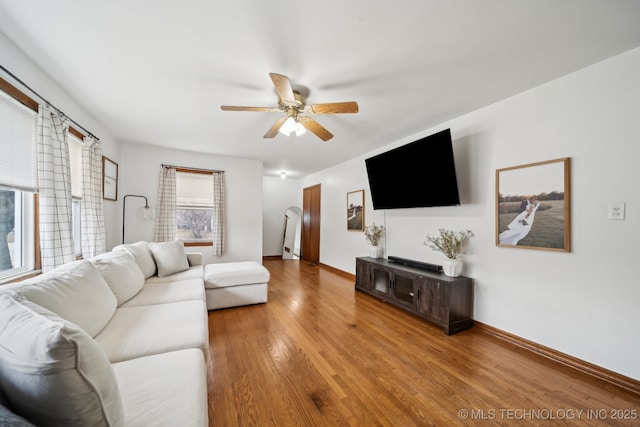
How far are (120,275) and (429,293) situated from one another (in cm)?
305

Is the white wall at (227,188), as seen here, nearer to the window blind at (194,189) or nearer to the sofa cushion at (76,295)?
the window blind at (194,189)

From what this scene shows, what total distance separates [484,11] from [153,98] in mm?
2968

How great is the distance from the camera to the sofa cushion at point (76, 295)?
1.10 meters

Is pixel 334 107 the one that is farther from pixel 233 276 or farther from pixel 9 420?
pixel 233 276

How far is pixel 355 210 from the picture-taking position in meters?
4.65

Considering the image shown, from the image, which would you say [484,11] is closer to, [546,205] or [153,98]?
[546,205]

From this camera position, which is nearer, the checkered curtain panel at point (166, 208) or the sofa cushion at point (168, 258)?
the sofa cushion at point (168, 258)

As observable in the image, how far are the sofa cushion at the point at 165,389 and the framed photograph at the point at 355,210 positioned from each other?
11.8ft

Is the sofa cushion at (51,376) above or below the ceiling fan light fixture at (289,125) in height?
below

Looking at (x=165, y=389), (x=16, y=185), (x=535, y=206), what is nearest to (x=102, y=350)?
(x=165, y=389)

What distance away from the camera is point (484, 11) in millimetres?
1406

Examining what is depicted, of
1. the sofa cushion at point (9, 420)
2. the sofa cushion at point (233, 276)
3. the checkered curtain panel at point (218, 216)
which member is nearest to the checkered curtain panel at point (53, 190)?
the sofa cushion at point (233, 276)

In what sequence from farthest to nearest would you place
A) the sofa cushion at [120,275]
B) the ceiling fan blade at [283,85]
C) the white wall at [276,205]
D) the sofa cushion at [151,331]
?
the white wall at [276,205]
the sofa cushion at [120,275]
the ceiling fan blade at [283,85]
the sofa cushion at [151,331]

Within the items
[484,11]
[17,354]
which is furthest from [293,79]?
[17,354]
